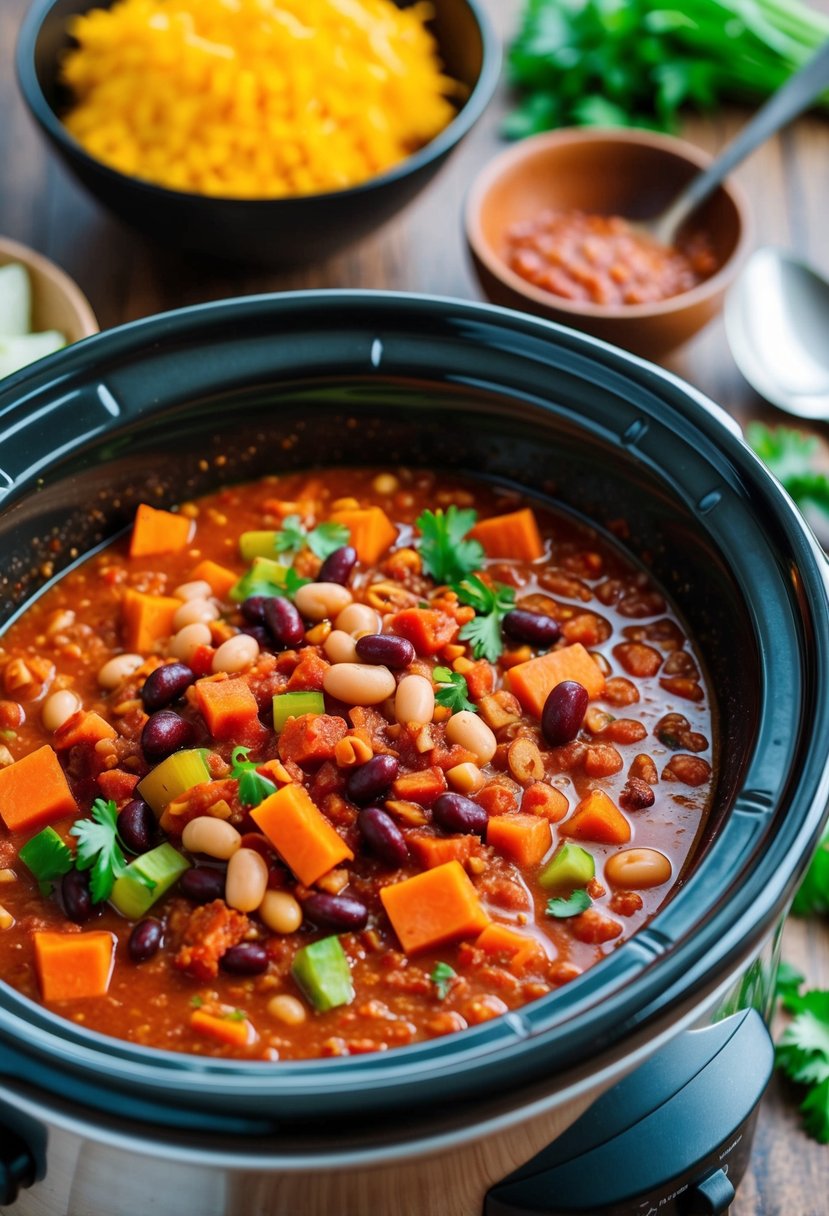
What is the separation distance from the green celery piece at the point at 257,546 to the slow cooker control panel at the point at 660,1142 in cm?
147

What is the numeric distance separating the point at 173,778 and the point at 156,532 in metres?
0.79

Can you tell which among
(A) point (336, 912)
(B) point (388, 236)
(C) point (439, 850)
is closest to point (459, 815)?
(C) point (439, 850)

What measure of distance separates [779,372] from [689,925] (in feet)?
8.81

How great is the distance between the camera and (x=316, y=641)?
111 inches

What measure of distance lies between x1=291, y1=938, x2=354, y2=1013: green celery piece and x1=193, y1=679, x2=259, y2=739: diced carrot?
49 centimetres


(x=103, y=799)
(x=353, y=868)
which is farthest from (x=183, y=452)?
(x=353, y=868)

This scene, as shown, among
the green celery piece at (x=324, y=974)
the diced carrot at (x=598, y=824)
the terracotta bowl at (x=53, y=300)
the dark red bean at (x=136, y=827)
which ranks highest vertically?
the diced carrot at (x=598, y=824)

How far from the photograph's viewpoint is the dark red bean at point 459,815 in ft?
8.09

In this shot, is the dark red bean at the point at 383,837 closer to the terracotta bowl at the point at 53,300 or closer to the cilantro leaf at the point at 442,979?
the cilantro leaf at the point at 442,979

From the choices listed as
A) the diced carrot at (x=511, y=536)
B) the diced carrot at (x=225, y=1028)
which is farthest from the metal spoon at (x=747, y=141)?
the diced carrot at (x=225, y=1028)

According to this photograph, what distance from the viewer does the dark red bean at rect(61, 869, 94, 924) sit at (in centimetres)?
242

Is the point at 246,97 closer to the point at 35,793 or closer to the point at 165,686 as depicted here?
the point at 165,686

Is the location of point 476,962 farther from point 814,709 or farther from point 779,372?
point 779,372

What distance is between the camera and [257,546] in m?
3.15
